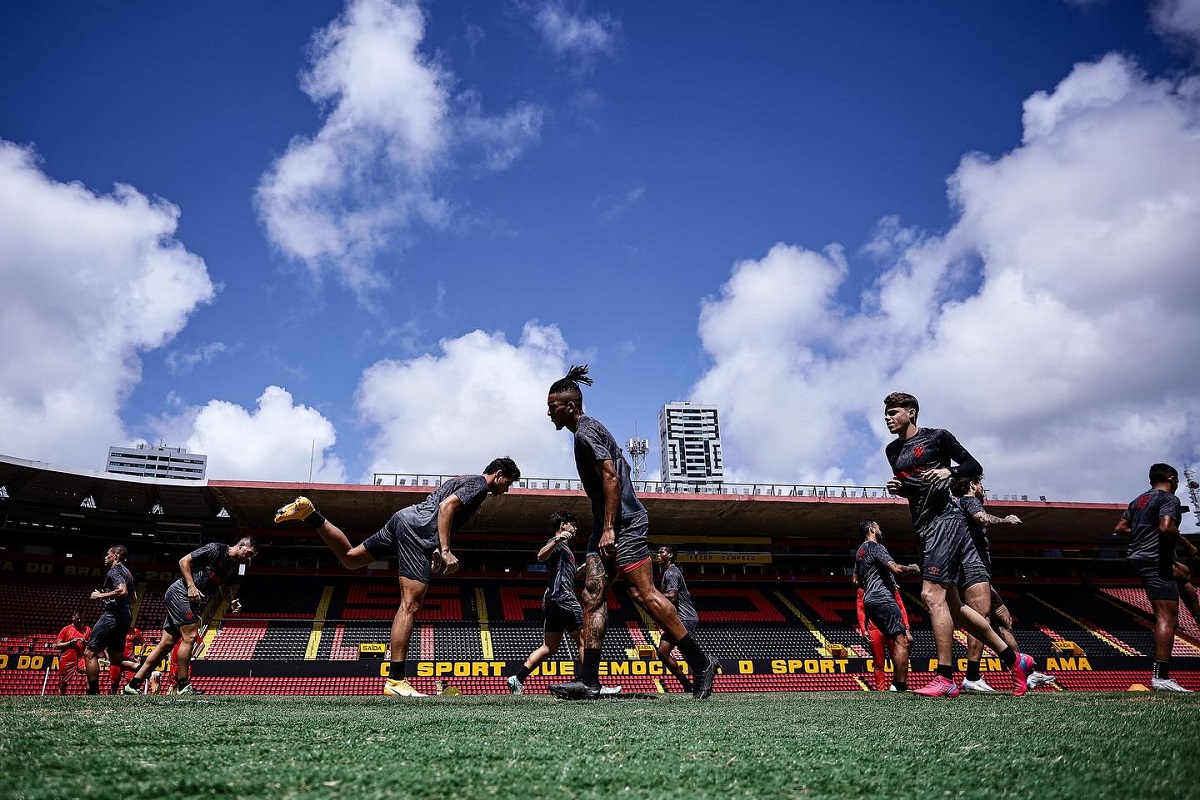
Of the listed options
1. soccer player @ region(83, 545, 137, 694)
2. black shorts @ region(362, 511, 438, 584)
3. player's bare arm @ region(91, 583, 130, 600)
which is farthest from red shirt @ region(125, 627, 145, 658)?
black shorts @ region(362, 511, 438, 584)

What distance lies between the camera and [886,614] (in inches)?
278

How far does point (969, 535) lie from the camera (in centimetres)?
518

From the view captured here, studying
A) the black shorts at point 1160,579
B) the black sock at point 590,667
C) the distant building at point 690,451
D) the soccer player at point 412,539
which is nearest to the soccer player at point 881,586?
the black shorts at point 1160,579

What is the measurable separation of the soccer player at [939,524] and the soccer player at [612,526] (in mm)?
1654

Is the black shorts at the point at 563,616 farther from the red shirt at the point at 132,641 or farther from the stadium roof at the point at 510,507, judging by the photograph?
the stadium roof at the point at 510,507

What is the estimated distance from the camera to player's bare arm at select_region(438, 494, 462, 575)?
15.6 feet

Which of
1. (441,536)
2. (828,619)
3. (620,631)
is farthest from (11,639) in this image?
(828,619)

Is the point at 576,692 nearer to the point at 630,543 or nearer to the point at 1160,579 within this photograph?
the point at 630,543

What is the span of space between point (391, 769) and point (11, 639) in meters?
25.9

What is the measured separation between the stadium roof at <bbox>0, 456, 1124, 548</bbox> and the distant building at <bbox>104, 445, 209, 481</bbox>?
159956mm

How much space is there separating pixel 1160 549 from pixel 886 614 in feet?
7.83

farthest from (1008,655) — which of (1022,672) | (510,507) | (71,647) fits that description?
(510,507)

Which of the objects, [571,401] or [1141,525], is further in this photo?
[1141,525]

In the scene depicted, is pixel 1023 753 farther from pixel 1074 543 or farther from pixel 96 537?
pixel 1074 543
